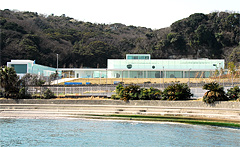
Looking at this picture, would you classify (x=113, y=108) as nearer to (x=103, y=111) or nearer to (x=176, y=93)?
(x=103, y=111)

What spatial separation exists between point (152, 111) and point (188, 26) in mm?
92675

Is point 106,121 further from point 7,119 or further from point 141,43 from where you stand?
point 141,43

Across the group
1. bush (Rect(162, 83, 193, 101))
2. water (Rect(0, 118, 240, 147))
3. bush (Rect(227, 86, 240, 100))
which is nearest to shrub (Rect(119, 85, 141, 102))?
bush (Rect(162, 83, 193, 101))

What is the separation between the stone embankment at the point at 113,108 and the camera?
74.0 ft

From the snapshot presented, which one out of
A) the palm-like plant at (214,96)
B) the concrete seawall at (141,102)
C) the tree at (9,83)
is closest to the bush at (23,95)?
the tree at (9,83)

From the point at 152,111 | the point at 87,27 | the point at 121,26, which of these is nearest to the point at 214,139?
the point at 152,111

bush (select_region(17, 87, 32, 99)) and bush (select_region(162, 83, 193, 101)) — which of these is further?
bush (select_region(17, 87, 32, 99))

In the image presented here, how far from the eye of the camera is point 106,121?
2297 centimetres

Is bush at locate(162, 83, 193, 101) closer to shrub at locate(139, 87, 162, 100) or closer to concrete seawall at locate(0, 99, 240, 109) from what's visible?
shrub at locate(139, 87, 162, 100)

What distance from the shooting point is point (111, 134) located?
1852cm

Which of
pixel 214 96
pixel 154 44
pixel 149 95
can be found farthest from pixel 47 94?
pixel 154 44

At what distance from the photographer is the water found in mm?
16531

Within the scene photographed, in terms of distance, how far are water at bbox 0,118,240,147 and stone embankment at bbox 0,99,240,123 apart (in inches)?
98.0

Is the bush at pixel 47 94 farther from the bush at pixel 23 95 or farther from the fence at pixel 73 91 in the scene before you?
the bush at pixel 23 95
